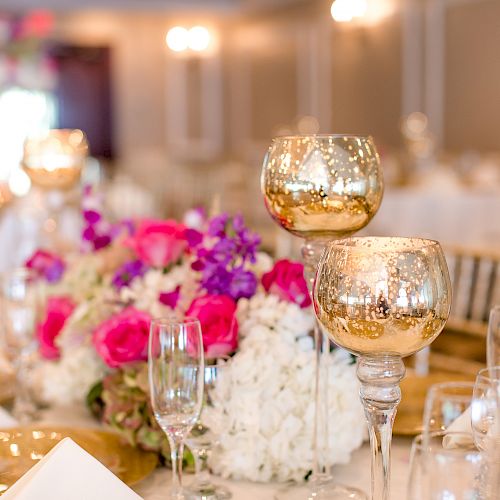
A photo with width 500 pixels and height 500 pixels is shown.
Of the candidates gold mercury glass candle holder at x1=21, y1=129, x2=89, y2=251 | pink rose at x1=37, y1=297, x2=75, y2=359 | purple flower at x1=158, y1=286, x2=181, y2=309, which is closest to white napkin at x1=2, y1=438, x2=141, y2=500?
purple flower at x1=158, y1=286, x2=181, y2=309

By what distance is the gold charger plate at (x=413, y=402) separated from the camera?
142cm

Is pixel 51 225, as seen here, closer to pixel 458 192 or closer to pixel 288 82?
pixel 458 192

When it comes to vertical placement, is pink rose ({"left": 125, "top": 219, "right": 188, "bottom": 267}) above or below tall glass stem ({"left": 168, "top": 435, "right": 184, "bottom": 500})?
above

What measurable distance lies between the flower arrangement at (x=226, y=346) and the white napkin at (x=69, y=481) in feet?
0.58

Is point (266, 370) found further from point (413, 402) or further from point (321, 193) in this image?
point (413, 402)

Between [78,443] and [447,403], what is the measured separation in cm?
53

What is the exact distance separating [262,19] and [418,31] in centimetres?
325

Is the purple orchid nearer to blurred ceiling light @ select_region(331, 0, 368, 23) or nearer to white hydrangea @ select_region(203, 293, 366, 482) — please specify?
white hydrangea @ select_region(203, 293, 366, 482)

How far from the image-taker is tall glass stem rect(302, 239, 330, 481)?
123cm

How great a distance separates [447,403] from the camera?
116 centimetres

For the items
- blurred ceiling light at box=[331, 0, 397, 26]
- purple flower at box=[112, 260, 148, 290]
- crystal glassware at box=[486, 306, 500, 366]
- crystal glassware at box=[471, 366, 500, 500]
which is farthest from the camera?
blurred ceiling light at box=[331, 0, 397, 26]

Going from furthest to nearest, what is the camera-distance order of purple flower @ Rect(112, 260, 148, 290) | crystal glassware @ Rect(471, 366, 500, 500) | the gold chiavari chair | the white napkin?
the gold chiavari chair → purple flower @ Rect(112, 260, 148, 290) → the white napkin → crystal glassware @ Rect(471, 366, 500, 500)

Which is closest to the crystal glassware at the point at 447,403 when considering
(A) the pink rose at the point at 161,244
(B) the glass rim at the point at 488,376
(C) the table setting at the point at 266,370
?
(C) the table setting at the point at 266,370

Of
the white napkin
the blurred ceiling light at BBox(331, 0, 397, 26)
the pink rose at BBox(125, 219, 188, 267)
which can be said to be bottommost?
the white napkin
